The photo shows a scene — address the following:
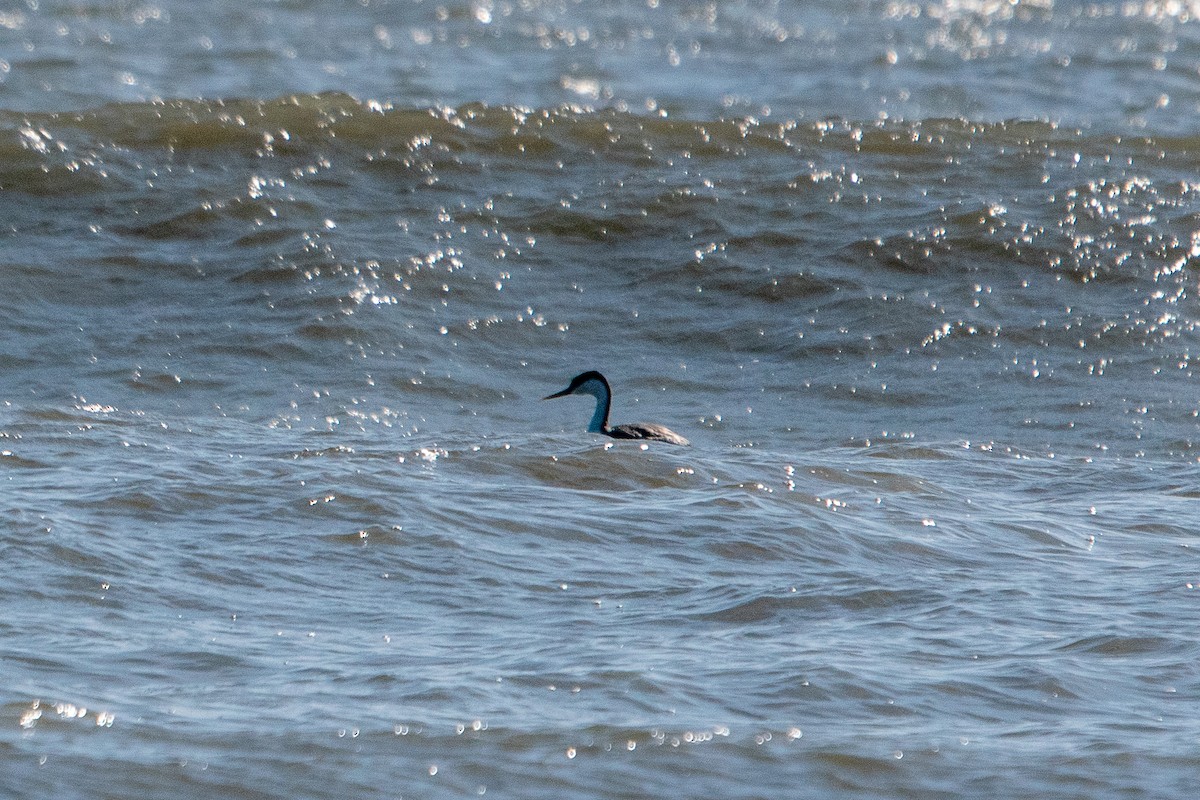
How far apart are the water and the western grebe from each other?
173 mm

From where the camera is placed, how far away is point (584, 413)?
937cm

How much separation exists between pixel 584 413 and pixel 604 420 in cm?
74

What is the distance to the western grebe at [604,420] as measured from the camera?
7906 millimetres

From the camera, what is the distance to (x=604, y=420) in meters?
8.63

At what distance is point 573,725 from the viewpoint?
4.30 metres

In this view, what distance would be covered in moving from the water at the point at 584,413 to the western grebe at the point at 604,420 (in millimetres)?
173

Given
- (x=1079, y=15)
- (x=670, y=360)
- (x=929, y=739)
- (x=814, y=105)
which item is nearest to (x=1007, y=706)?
(x=929, y=739)

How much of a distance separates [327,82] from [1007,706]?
12491 mm

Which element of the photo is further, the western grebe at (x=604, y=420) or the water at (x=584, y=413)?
the western grebe at (x=604, y=420)

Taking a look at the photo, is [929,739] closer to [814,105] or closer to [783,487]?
[783,487]

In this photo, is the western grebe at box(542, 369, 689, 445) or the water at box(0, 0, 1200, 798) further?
the western grebe at box(542, 369, 689, 445)

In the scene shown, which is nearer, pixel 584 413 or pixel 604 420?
pixel 604 420

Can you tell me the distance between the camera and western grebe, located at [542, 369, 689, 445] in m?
7.91

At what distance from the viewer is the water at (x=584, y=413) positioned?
14.3 ft
